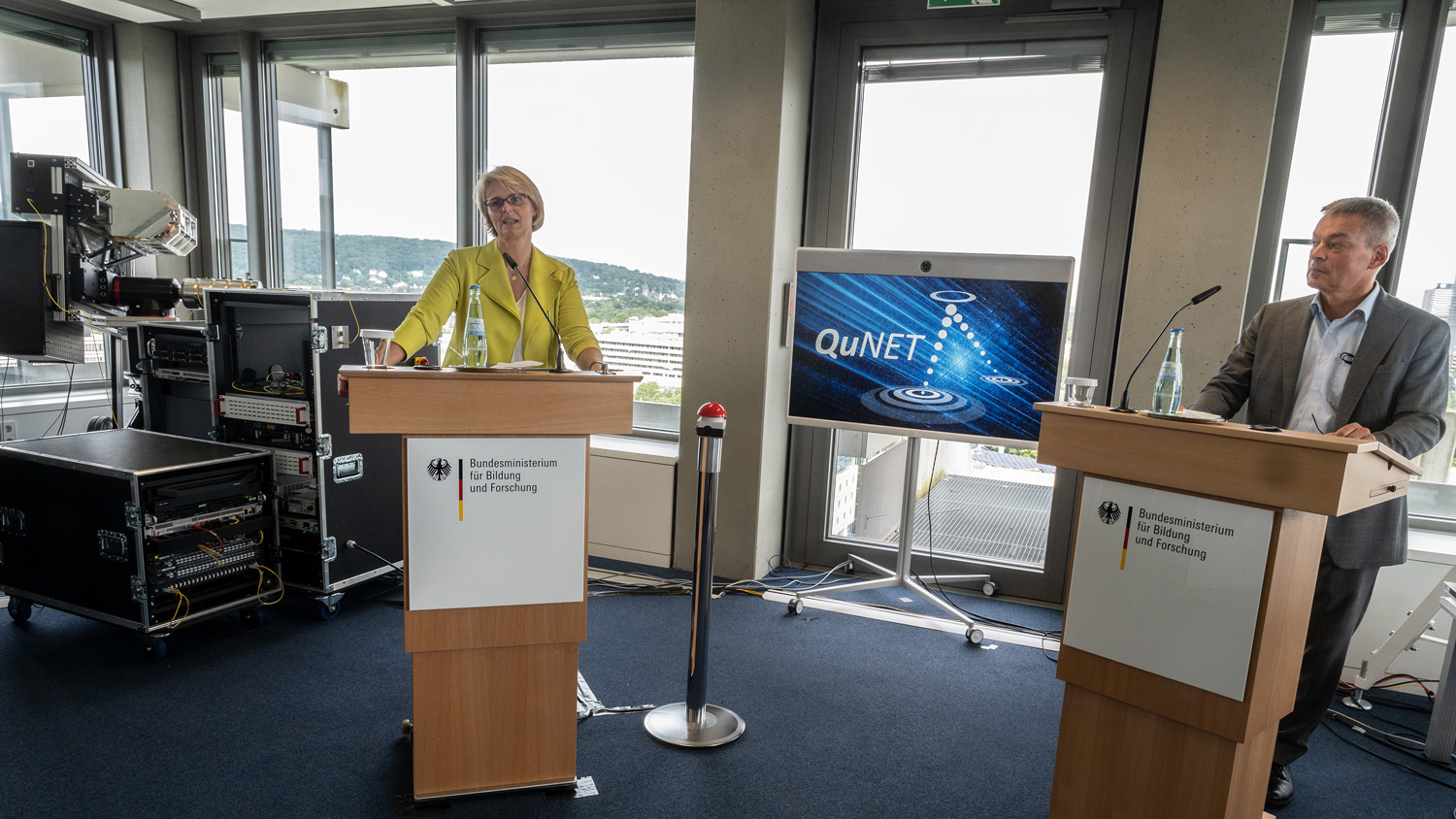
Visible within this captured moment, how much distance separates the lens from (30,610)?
3184mm


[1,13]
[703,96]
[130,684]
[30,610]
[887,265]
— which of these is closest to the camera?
[130,684]

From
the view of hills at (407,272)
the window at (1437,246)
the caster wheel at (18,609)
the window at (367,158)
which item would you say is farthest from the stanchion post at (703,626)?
the window at (1437,246)

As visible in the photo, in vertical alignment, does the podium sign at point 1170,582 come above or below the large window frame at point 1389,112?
below

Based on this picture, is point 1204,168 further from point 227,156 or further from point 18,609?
point 227,156

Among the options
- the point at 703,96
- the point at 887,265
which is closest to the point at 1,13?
the point at 703,96

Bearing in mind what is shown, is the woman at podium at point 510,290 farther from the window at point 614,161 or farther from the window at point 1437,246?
the window at point 1437,246

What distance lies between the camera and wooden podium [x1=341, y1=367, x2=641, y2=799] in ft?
6.12

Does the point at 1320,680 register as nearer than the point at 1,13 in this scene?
Yes

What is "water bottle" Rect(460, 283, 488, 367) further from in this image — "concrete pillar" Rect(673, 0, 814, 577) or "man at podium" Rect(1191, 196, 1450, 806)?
"man at podium" Rect(1191, 196, 1450, 806)

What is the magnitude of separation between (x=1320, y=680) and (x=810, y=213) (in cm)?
286

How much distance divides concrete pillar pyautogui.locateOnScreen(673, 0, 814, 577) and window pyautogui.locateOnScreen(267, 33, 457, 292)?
1692mm

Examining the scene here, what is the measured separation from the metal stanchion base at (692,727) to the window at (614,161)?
6.69 feet

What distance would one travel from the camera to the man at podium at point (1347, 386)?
218 centimetres

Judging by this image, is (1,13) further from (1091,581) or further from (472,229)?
(1091,581)
